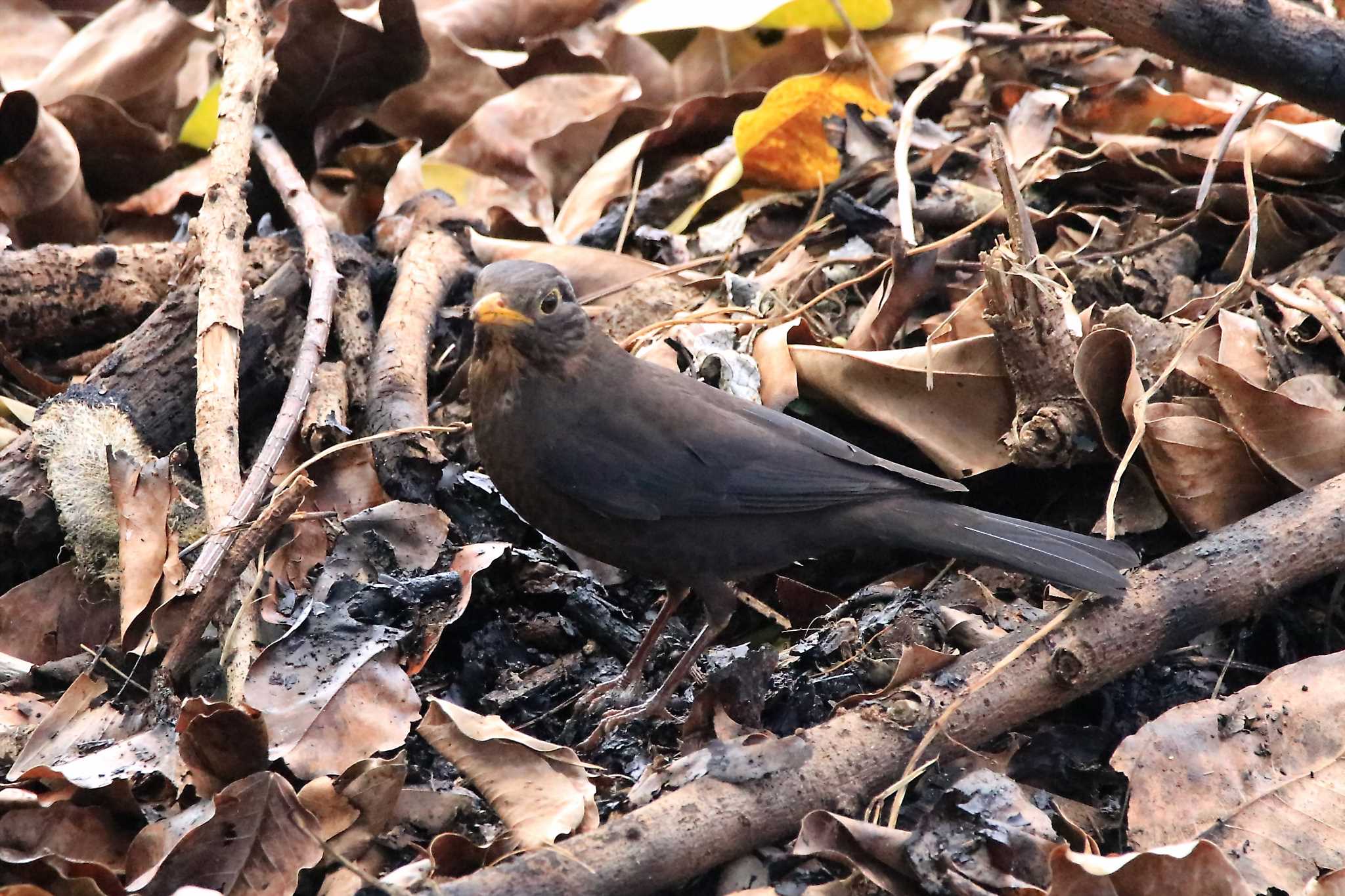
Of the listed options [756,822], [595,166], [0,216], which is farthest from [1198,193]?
[0,216]

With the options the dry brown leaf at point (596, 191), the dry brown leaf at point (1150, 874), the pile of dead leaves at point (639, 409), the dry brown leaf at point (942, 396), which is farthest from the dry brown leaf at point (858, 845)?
the dry brown leaf at point (596, 191)

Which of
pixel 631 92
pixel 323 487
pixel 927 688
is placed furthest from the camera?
pixel 631 92

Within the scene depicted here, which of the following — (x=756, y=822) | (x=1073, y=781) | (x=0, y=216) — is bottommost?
(x=1073, y=781)

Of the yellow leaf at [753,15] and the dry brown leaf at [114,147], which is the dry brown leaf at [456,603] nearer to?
the dry brown leaf at [114,147]

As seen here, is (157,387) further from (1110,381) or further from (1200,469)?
(1200,469)

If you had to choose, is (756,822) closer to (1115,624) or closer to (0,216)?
(1115,624)

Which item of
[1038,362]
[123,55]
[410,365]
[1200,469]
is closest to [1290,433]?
[1200,469]
